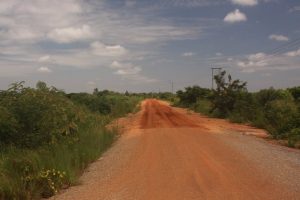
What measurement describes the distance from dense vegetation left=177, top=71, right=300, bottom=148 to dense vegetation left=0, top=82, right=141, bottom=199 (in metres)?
8.67

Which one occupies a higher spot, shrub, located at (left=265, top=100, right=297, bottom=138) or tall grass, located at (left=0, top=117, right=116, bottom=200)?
shrub, located at (left=265, top=100, right=297, bottom=138)

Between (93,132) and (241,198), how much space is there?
9988 mm

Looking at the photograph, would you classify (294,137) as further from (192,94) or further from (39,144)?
(192,94)

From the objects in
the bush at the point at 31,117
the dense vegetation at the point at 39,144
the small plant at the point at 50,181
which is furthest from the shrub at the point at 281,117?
the small plant at the point at 50,181

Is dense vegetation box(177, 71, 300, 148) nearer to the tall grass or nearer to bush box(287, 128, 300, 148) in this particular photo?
bush box(287, 128, 300, 148)

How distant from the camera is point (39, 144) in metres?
13.5

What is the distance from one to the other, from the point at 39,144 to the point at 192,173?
15.0 ft

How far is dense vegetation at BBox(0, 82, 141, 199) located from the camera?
1006cm

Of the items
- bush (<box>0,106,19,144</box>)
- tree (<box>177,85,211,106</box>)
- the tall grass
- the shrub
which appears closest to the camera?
the tall grass

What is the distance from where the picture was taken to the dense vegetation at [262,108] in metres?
22.2

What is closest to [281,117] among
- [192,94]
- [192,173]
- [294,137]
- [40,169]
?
[294,137]

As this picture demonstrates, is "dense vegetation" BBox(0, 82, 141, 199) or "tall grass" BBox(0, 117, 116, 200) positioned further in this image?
"dense vegetation" BBox(0, 82, 141, 199)

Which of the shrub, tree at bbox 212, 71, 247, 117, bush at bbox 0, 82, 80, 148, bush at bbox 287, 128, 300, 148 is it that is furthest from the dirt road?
tree at bbox 212, 71, 247, 117

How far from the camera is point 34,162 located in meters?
10.9
